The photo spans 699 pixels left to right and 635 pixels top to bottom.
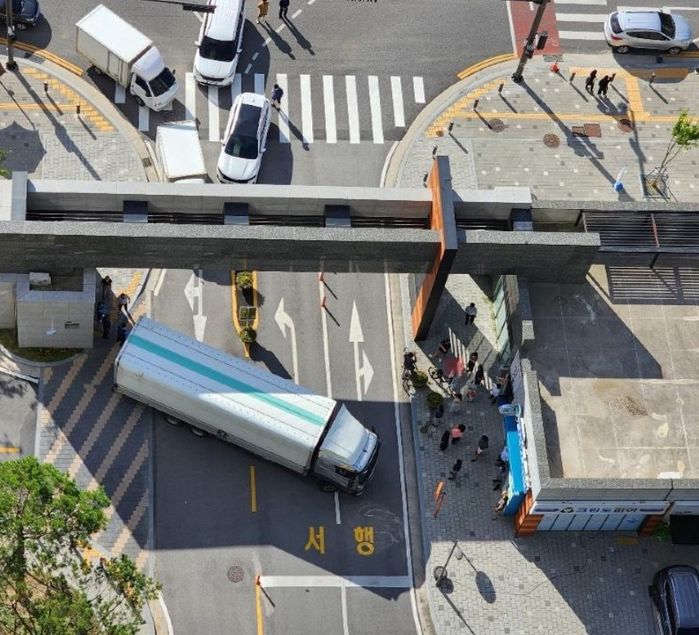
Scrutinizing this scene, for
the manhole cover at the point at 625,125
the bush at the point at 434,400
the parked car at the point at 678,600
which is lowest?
the parked car at the point at 678,600

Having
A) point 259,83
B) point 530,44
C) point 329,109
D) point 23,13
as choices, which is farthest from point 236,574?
point 530,44

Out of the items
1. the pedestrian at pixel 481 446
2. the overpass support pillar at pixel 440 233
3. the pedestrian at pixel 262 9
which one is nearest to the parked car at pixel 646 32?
the pedestrian at pixel 262 9

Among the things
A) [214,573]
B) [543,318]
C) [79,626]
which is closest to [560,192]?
[543,318]

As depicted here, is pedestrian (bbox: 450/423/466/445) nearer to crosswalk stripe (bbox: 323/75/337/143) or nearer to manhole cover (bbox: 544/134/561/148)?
crosswalk stripe (bbox: 323/75/337/143)

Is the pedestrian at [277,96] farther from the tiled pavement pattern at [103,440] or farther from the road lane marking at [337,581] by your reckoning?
the road lane marking at [337,581]

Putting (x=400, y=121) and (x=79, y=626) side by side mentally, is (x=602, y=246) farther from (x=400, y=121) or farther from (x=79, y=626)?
(x=79, y=626)

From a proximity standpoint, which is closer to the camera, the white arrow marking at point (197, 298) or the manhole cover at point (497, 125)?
the white arrow marking at point (197, 298)
